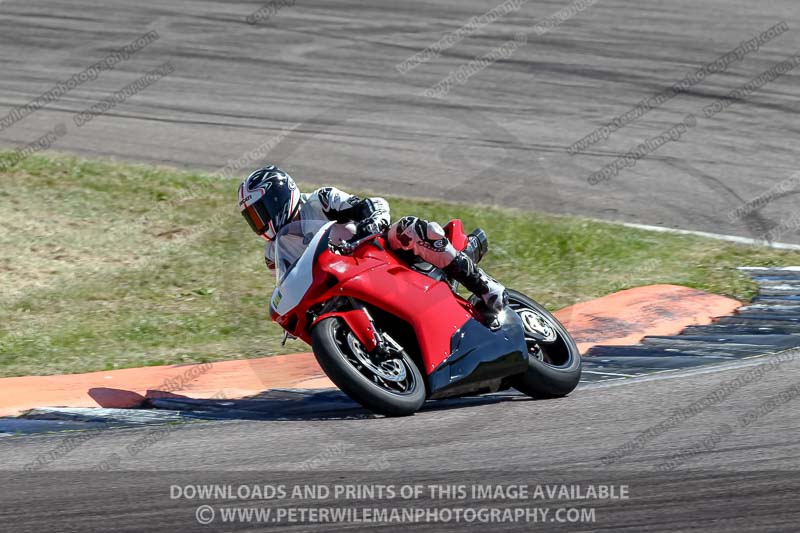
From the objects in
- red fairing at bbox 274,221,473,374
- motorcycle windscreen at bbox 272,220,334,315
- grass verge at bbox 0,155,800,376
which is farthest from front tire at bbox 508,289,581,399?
grass verge at bbox 0,155,800,376

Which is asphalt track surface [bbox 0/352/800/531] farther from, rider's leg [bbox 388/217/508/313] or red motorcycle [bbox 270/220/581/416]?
rider's leg [bbox 388/217/508/313]

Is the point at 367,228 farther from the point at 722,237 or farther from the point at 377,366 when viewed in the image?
the point at 722,237

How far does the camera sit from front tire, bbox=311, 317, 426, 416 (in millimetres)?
6711

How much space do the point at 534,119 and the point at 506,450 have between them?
402 inches

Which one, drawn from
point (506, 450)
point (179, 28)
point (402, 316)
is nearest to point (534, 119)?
point (179, 28)

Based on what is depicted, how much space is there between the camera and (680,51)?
729 inches

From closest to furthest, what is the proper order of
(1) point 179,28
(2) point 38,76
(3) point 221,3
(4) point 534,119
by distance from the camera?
1. (4) point 534,119
2. (2) point 38,76
3. (1) point 179,28
4. (3) point 221,3

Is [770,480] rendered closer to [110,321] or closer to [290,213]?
[290,213]

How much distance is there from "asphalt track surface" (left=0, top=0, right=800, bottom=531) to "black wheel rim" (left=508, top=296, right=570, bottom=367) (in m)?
0.35

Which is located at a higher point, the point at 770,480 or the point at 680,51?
the point at 770,480

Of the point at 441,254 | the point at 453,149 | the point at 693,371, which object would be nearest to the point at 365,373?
the point at 441,254

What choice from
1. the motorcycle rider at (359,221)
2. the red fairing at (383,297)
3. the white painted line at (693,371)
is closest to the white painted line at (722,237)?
the white painted line at (693,371)

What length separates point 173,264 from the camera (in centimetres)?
1154

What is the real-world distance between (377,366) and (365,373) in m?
0.11
